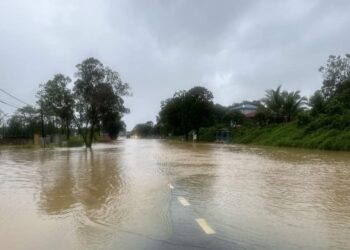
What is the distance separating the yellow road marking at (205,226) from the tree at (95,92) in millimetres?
42727

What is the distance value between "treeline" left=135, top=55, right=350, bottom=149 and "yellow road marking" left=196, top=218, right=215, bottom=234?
110ft

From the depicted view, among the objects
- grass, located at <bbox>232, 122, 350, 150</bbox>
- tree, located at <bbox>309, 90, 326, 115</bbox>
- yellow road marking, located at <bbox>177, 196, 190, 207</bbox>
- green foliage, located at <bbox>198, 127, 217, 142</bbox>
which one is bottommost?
yellow road marking, located at <bbox>177, 196, 190, 207</bbox>

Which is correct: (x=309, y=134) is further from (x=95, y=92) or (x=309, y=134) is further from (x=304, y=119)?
(x=95, y=92)

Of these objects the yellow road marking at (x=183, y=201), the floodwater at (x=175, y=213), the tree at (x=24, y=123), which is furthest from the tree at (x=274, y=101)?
the yellow road marking at (x=183, y=201)

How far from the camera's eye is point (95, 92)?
164 feet

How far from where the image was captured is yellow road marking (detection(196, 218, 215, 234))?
23.6ft

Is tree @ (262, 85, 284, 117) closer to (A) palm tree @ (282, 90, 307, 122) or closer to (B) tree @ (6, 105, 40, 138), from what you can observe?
(A) palm tree @ (282, 90, 307, 122)

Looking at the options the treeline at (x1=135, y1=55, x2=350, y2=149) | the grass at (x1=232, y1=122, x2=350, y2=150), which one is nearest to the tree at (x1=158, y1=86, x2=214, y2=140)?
the treeline at (x1=135, y1=55, x2=350, y2=149)

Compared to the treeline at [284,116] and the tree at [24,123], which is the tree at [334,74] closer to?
the treeline at [284,116]

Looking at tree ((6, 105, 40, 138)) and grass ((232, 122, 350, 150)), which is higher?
tree ((6, 105, 40, 138))

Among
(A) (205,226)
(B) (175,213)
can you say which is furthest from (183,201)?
(A) (205,226)

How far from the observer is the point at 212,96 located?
88.8 metres

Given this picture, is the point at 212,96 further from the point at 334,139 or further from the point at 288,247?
the point at 288,247

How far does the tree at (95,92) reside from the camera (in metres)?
50.2
